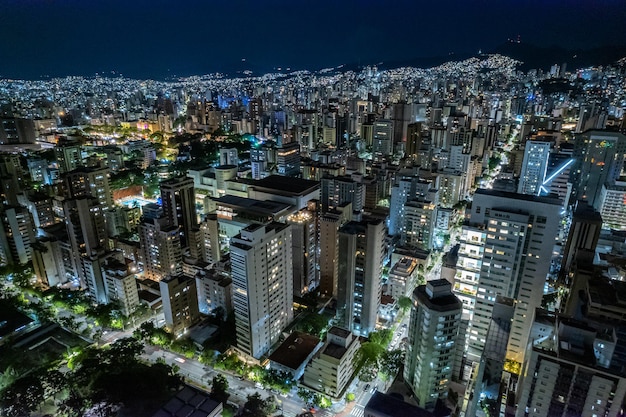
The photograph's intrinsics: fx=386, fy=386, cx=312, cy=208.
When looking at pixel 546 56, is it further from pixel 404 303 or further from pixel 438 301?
pixel 438 301

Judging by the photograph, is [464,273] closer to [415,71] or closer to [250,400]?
[250,400]

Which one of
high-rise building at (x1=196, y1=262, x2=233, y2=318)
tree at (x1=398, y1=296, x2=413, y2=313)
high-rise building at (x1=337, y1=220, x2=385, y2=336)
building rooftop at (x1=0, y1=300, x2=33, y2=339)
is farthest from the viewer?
tree at (x1=398, y1=296, x2=413, y2=313)

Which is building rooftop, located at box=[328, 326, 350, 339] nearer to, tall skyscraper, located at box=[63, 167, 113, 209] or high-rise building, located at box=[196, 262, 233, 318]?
high-rise building, located at box=[196, 262, 233, 318]

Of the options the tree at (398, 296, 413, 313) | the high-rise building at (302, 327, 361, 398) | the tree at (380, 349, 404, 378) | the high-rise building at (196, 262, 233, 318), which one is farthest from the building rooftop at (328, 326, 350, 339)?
the high-rise building at (196, 262, 233, 318)

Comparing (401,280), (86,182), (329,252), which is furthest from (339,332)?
(86,182)

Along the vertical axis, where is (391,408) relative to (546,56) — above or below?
below

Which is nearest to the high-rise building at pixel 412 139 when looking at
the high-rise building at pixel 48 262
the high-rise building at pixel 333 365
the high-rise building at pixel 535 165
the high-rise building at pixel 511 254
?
the high-rise building at pixel 535 165
